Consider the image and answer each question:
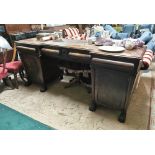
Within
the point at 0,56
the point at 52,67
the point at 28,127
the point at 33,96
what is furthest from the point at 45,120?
the point at 0,56

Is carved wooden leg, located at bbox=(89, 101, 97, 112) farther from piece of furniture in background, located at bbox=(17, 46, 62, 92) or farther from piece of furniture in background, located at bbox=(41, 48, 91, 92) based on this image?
piece of furniture in background, located at bbox=(17, 46, 62, 92)

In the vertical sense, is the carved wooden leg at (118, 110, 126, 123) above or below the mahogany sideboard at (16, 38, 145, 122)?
below

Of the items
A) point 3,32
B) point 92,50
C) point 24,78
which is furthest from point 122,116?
point 3,32

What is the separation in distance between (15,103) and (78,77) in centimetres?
123

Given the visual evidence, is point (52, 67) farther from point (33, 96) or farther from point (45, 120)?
point (45, 120)

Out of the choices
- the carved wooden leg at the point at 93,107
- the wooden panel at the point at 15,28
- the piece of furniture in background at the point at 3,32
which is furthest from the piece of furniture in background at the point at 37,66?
the wooden panel at the point at 15,28

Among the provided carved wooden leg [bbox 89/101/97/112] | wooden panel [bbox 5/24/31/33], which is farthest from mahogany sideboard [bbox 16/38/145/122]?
wooden panel [bbox 5/24/31/33]

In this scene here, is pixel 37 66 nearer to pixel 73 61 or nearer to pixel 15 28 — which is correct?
pixel 73 61

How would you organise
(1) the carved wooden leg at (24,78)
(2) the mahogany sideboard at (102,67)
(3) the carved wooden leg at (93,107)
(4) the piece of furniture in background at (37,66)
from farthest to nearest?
(1) the carved wooden leg at (24,78) → (4) the piece of furniture in background at (37,66) → (3) the carved wooden leg at (93,107) → (2) the mahogany sideboard at (102,67)

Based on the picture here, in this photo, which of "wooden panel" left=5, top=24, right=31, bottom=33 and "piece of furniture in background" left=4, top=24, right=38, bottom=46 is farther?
"wooden panel" left=5, top=24, right=31, bottom=33

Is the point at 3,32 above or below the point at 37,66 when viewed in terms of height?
above

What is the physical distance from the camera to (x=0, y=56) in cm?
318

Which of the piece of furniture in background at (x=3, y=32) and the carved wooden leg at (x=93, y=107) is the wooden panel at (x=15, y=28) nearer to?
the piece of furniture in background at (x=3, y=32)

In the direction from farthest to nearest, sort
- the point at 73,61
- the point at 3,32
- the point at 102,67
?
the point at 3,32 < the point at 73,61 < the point at 102,67
